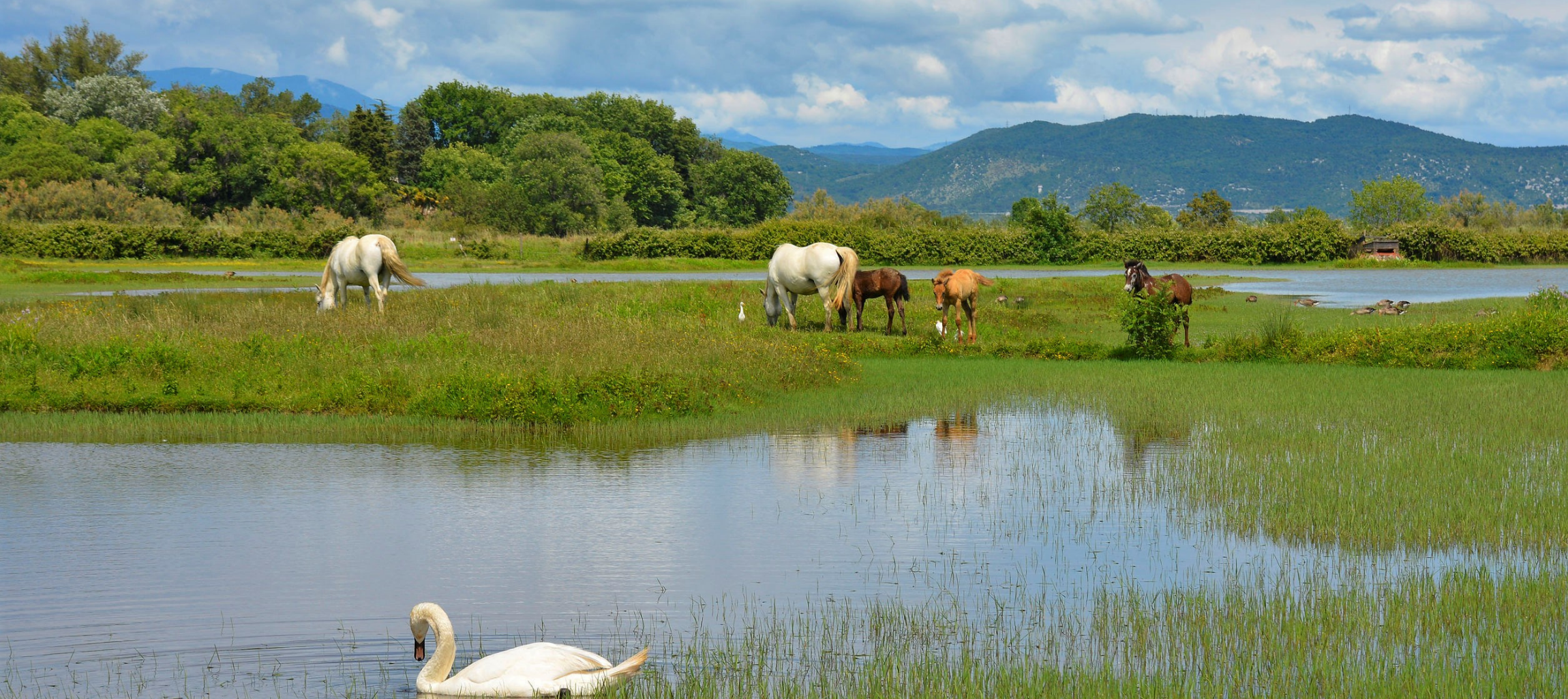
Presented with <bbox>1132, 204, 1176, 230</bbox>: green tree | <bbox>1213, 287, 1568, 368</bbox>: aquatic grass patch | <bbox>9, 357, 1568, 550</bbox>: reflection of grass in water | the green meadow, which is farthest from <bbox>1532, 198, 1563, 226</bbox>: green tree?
<bbox>9, 357, 1568, 550</bbox>: reflection of grass in water

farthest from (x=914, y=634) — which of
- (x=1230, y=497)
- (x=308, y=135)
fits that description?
(x=308, y=135)

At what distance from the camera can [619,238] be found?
6444 centimetres

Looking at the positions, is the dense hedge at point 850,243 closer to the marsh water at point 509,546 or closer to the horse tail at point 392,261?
the horse tail at point 392,261

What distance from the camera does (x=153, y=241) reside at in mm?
57281

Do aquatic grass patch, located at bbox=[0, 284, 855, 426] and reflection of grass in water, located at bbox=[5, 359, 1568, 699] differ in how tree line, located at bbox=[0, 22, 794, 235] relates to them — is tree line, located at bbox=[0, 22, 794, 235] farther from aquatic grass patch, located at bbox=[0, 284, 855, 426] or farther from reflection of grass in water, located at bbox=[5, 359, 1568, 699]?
reflection of grass in water, located at bbox=[5, 359, 1568, 699]

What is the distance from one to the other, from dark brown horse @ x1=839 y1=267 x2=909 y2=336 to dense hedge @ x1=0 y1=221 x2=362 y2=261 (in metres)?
33.7

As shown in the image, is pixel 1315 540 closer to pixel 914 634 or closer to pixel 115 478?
pixel 914 634

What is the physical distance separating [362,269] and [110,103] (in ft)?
240

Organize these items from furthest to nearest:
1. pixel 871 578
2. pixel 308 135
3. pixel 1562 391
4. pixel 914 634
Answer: pixel 308 135 → pixel 1562 391 → pixel 871 578 → pixel 914 634

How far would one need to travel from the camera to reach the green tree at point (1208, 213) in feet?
272

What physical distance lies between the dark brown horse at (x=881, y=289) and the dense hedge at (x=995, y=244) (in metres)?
37.7

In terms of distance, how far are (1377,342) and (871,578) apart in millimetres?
16409

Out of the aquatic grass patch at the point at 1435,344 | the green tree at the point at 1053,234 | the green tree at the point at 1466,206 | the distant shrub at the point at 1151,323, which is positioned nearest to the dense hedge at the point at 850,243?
the green tree at the point at 1053,234

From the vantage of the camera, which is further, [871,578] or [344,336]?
[344,336]
